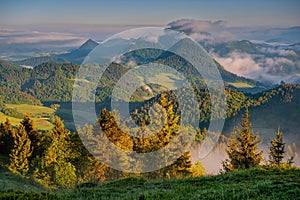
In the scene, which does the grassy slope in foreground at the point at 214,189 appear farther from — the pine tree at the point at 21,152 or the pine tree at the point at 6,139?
the pine tree at the point at 6,139

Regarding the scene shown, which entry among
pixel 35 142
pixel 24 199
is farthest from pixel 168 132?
pixel 24 199

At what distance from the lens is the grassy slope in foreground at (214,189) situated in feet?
37.7

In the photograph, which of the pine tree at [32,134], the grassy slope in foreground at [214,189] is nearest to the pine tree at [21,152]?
the pine tree at [32,134]

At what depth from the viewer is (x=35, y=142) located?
50.8 m

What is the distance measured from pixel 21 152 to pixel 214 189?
38.7m

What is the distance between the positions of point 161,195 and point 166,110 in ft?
118

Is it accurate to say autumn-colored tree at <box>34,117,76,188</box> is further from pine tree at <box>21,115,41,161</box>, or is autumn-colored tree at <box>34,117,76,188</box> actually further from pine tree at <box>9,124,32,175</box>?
pine tree at <box>21,115,41,161</box>

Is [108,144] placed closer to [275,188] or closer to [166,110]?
[166,110]

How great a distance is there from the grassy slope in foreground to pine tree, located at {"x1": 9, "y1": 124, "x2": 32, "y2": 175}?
28594 mm

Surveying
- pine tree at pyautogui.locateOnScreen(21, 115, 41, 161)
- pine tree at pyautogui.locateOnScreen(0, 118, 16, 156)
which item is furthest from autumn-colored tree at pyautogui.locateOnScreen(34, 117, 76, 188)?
pine tree at pyautogui.locateOnScreen(0, 118, 16, 156)

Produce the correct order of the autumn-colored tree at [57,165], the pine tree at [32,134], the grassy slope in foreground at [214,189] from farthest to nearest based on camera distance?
1. the pine tree at [32,134]
2. the autumn-colored tree at [57,165]
3. the grassy slope in foreground at [214,189]

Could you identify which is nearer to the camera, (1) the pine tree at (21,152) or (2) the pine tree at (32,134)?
(1) the pine tree at (21,152)

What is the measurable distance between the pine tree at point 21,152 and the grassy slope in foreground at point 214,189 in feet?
93.8

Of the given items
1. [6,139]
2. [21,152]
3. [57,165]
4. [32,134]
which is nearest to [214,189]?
[57,165]
